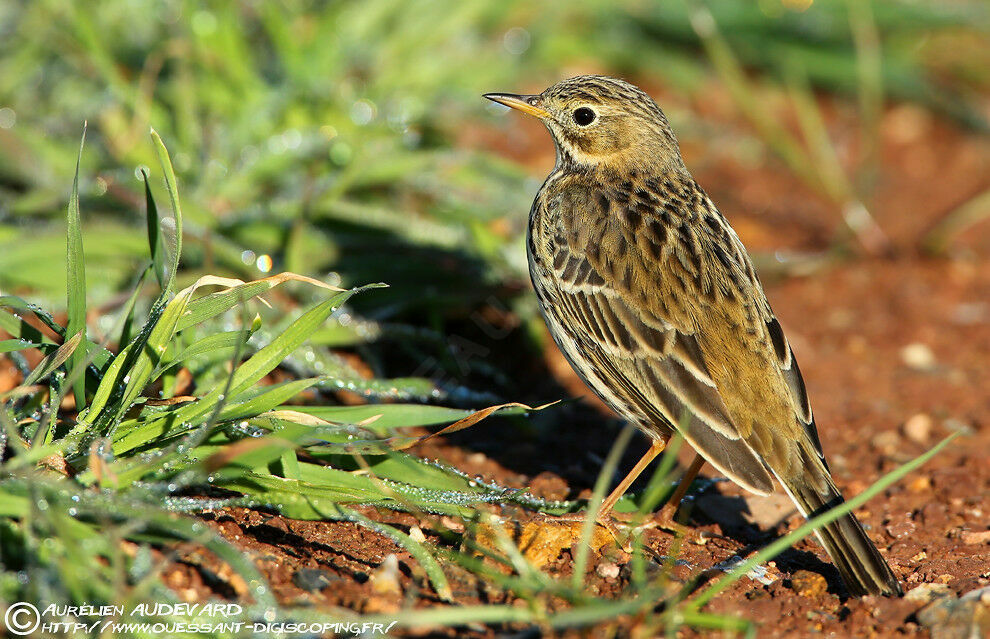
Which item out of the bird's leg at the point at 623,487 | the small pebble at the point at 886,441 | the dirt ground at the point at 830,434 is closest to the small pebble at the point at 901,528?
the dirt ground at the point at 830,434

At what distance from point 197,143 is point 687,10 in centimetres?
467

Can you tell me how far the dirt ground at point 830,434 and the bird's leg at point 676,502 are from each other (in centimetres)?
5

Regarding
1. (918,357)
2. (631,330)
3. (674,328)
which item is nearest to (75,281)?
(631,330)

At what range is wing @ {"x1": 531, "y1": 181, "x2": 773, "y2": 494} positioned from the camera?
4.07 metres

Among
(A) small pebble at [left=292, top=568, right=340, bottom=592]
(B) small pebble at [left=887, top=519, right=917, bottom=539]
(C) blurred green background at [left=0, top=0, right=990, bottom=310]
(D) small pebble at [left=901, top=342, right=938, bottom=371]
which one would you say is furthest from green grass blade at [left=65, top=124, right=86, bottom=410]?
(D) small pebble at [left=901, top=342, right=938, bottom=371]

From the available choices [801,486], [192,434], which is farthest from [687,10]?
[192,434]

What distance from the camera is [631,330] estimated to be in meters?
4.35

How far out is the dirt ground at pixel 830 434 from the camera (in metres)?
3.68

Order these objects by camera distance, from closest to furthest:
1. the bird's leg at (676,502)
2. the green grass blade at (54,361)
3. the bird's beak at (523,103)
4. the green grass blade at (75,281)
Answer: the green grass blade at (54,361) → the green grass blade at (75,281) → the bird's leg at (676,502) → the bird's beak at (523,103)

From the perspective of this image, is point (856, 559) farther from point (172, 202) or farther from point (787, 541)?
point (172, 202)

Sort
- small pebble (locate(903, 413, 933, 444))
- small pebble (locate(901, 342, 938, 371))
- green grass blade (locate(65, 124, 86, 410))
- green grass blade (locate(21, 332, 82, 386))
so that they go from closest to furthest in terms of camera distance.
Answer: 1. green grass blade (locate(21, 332, 82, 386))
2. green grass blade (locate(65, 124, 86, 410))
3. small pebble (locate(903, 413, 933, 444))
4. small pebble (locate(901, 342, 938, 371))

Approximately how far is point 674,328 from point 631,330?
→ 176 mm

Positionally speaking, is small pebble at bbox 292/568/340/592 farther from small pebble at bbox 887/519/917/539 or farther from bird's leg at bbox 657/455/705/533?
small pebble at bbox 887/519/917/539

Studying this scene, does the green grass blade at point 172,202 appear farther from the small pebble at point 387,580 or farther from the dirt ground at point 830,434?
the small pebble at point 387,580
